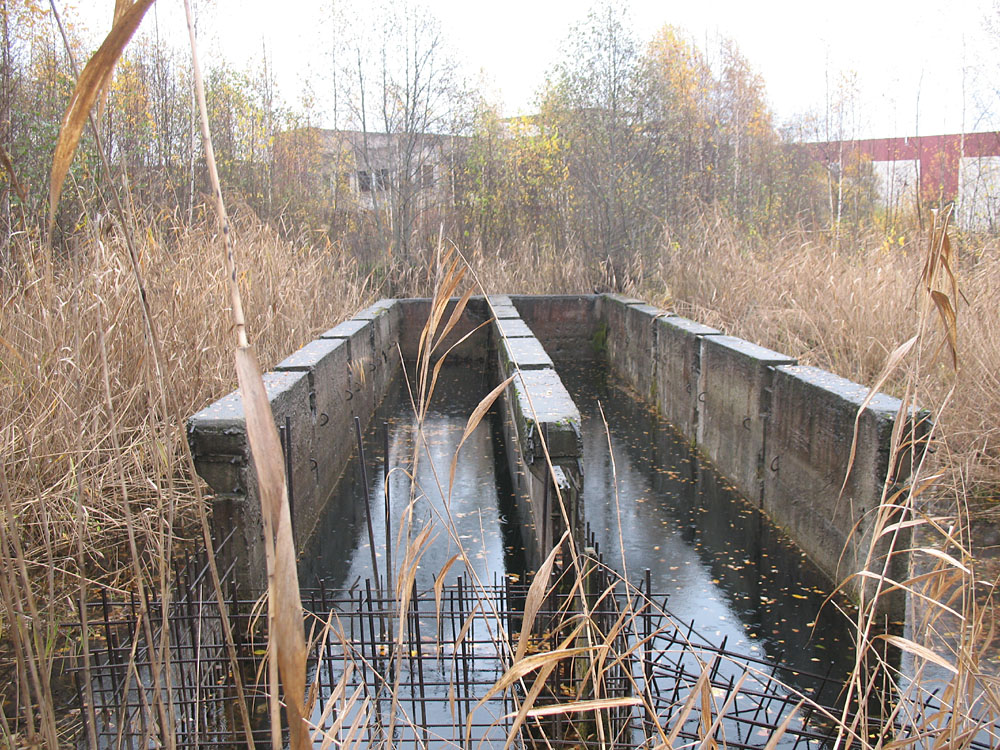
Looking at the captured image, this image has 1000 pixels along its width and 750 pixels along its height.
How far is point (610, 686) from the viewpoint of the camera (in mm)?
2389

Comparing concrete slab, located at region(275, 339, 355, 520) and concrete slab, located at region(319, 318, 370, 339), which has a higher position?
concrete slab, located at region(319, 318, 370, 339)

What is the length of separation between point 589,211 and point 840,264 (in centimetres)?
535

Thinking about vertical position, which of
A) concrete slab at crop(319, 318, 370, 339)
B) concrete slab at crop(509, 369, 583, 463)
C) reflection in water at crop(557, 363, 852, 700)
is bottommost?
reflection in water at crop(557, 363, 852, 700)

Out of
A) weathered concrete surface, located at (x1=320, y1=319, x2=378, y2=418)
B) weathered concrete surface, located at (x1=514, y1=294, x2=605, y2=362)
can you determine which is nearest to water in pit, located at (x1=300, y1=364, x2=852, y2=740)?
weathered concrete surface, located at (x1=320, y1=319, x2=378, y2=418)

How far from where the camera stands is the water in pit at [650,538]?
3332mm

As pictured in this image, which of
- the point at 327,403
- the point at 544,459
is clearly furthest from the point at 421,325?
the point at 544,459

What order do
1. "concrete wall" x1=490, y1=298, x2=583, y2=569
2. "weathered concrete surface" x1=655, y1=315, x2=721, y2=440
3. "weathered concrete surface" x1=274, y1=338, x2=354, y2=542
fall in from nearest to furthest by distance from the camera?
"concrete wall" x1=490, y1=298, x2=583, y2=569 < "weathered concrete surface" x1=274, y1=338, x2=354, y2=542 < "weathered concrete surface" x1=655, y1=315, x2=721, y2=440

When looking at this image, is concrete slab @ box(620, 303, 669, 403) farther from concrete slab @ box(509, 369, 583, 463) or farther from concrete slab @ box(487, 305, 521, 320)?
concrete slab @ box(509, 369, 583, 463)

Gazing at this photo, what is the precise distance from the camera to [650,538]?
439cm

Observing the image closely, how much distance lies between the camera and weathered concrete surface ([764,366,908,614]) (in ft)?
10.8

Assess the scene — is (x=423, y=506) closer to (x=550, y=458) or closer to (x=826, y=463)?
(x=550, y=458)

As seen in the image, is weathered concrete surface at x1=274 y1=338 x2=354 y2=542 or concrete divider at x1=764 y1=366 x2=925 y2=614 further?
weathered concrete surface at x1=274 y1=338 x2=354 y2=542

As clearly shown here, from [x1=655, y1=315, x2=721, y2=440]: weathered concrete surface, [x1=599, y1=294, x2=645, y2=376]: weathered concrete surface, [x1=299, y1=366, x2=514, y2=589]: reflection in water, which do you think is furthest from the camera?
[x1=599, y1=294, x2=645, y2=376]: weathered concrete surface

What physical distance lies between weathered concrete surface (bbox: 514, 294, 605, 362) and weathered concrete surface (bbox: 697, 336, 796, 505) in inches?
187
